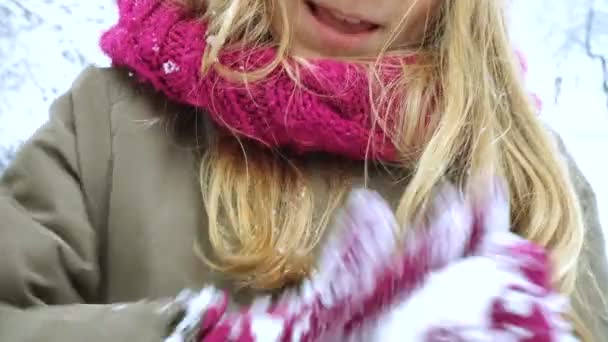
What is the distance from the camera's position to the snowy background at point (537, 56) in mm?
1062

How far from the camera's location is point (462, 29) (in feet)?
2.37

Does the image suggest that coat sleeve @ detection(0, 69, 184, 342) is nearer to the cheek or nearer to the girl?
the girl

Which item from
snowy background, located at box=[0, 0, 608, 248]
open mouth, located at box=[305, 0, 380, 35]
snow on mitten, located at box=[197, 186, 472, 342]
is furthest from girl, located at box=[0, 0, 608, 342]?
snowy background, located at box=[0, 0, 608, 248]

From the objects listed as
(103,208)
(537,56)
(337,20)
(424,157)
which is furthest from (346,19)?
(537,56)

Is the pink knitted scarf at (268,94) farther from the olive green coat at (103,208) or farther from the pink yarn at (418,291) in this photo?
the pink yarn at (418,291)

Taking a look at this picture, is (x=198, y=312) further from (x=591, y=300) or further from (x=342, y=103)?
(x=591, y=300)

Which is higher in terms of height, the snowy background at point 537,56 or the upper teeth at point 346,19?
the upper teeth at point 346,19

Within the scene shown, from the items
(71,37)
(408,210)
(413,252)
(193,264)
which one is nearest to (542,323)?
→ (413,252)

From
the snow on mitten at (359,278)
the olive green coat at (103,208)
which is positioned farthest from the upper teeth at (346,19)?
the snow on mitten at (359,278)

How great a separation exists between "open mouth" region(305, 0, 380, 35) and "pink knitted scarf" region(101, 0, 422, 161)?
0.12ft

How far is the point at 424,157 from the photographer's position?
646 mm

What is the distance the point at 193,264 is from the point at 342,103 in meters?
0.18

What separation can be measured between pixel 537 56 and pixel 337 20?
680 mm

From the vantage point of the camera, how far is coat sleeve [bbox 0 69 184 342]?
513mm
